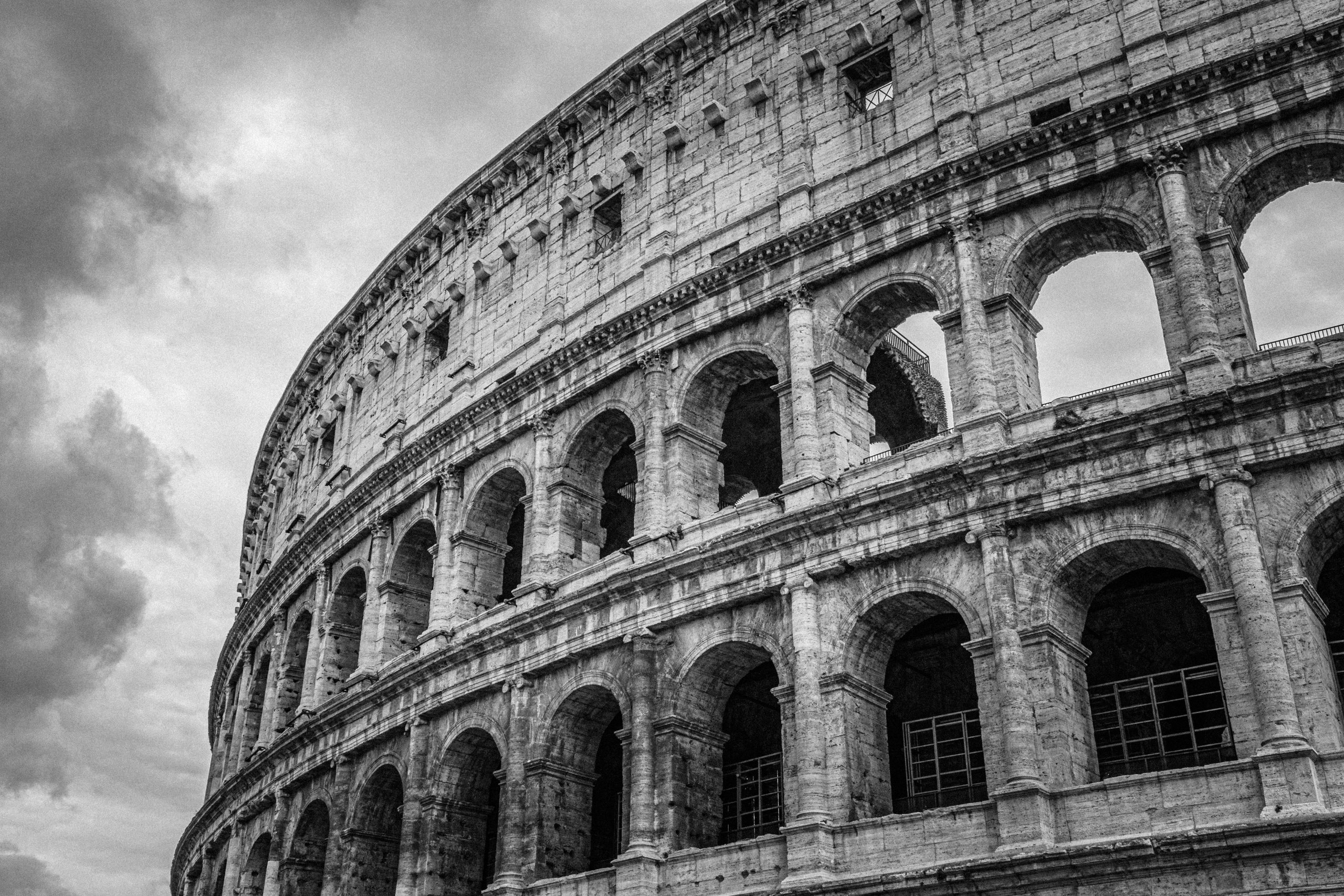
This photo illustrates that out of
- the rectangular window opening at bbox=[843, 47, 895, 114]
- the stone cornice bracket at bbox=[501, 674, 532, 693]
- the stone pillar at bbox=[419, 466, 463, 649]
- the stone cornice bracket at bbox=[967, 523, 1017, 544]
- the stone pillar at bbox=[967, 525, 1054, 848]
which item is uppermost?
the rectangular window opening at bbox=[843, 47, 895, 114]

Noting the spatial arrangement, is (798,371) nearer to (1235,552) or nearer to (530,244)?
(1235,552)

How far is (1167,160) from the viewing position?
16.5m

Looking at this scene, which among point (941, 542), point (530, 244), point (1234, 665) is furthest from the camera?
point (530, 244)

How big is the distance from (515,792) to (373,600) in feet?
22.5

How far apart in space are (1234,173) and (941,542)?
18.2ft

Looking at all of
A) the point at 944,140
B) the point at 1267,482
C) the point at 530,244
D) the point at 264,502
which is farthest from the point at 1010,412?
the point at 264,502

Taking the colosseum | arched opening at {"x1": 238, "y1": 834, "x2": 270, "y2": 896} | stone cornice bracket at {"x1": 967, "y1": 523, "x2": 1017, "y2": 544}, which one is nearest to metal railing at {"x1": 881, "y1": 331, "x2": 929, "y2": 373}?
the colosseum

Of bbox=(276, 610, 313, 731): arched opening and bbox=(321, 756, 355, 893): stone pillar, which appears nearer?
bbox=(321, 756, 355, 893): stone pillar

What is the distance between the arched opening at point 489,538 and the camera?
23.2 meters

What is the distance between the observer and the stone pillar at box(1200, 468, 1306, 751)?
13.1 meters

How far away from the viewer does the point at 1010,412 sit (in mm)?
16547

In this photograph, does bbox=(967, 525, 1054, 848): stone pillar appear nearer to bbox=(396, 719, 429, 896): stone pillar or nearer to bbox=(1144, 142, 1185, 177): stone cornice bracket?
bbox=(1144, 142, 1185, 177): stone cornice bracket

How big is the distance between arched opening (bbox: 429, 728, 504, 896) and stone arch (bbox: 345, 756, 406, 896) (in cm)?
171

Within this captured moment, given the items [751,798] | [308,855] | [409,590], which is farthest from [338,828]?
[751,798]
